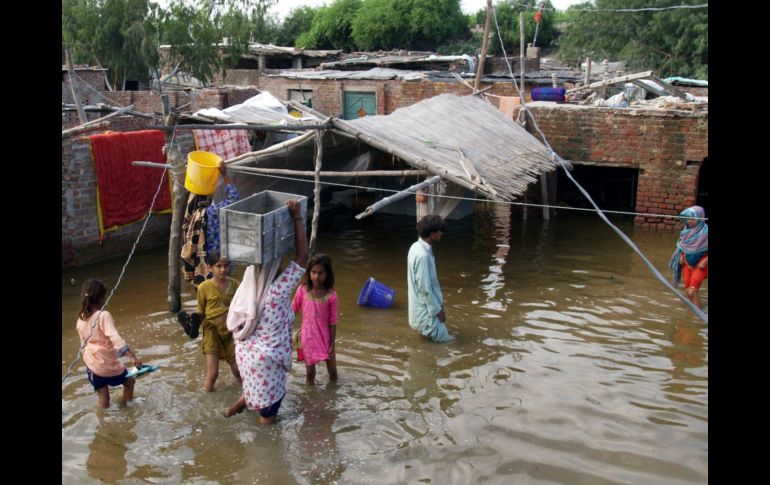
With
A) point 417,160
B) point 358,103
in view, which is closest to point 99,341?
point 417,160

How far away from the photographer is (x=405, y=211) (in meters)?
13.5

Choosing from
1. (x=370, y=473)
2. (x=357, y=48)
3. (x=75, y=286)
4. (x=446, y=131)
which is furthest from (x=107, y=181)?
(x=357, y=48)

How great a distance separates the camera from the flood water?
16.5ft

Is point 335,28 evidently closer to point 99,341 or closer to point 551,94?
point 551,94

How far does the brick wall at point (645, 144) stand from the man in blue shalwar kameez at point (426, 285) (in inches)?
282

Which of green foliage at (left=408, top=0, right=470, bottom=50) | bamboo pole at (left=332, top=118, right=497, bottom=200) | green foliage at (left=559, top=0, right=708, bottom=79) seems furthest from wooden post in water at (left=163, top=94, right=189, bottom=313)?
green foliage at (left=408, top=0, right=470, bottom=50)

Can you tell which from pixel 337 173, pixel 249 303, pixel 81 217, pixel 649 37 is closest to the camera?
pixel 249 303

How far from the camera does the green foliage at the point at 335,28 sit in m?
35.5

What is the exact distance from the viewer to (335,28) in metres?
35.7

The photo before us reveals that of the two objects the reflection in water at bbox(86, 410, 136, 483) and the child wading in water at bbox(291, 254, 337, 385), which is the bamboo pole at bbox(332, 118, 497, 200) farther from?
the reflection in water at bbox(86, 410, 136, 483)

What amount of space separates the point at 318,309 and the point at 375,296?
2674 millimetres
